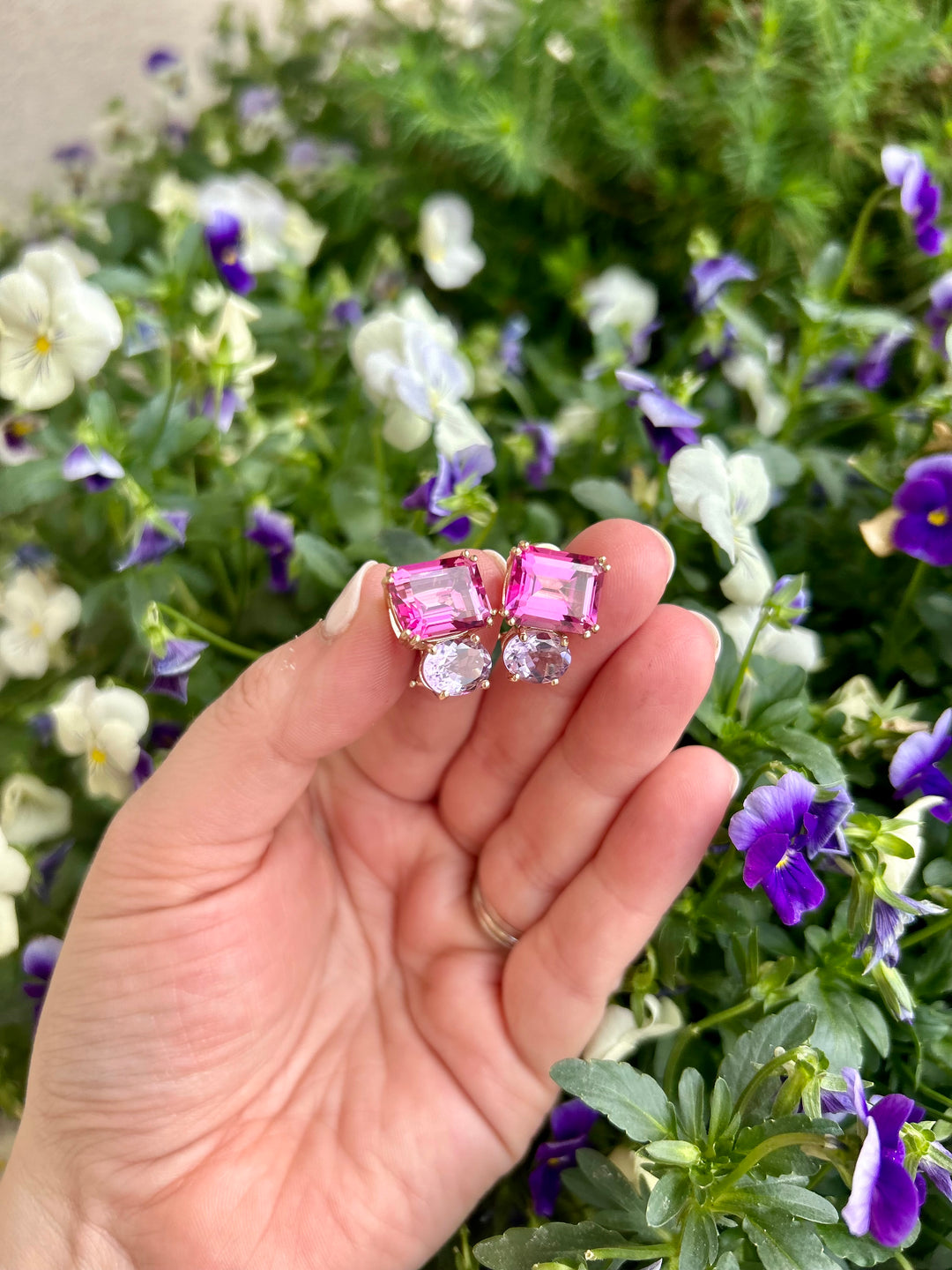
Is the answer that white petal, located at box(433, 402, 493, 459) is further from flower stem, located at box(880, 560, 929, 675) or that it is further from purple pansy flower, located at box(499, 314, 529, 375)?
flower stem, located at box(880, 560, 929, 675)

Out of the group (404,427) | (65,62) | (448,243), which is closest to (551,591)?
(404,427)

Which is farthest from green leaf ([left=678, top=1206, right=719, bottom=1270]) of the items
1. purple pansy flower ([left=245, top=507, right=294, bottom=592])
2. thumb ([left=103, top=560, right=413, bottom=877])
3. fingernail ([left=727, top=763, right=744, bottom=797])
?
purple pansy flower ([left=245, top=507, right=294, bottom=592])

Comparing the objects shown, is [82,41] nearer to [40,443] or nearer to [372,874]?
[40,443]

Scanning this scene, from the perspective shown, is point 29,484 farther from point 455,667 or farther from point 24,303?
point 455,667

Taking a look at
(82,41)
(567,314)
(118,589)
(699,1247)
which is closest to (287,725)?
(118,589)

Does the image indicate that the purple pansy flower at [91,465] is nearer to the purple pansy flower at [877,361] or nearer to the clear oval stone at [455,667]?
the clear oval stone at [455,667]
